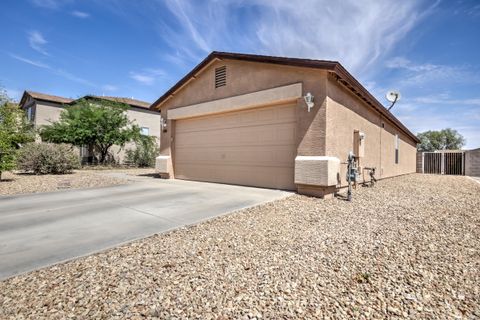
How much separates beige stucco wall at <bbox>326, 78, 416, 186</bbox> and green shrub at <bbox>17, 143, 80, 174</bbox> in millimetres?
13114

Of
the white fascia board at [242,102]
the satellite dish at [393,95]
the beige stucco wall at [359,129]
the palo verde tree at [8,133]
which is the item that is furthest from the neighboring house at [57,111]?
the satellite dish at [393,95]

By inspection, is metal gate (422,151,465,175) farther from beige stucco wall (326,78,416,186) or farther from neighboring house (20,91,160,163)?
neighboring house (20,91,160,163)

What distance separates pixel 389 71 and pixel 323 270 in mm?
14782

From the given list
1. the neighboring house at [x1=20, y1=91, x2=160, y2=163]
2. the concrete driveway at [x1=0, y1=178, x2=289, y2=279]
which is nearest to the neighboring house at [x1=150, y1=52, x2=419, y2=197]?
the concrete driveway at [x1=0, y1=178, x2=289, y2=279]

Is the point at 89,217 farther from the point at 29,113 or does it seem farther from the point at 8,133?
the point at 29,113

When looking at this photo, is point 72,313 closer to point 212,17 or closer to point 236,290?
point 236,290

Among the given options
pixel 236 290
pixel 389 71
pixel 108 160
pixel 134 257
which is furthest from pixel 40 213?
pixel 108 160

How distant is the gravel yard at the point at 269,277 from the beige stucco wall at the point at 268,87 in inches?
125

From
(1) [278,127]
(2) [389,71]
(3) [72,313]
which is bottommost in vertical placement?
(3) [72,313]

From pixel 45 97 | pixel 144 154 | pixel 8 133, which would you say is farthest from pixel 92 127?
pixel 45 97

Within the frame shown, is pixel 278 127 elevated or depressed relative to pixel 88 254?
elevated

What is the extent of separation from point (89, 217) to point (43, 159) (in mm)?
9973

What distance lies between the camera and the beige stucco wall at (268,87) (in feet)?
21.8

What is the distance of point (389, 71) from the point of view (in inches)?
535
